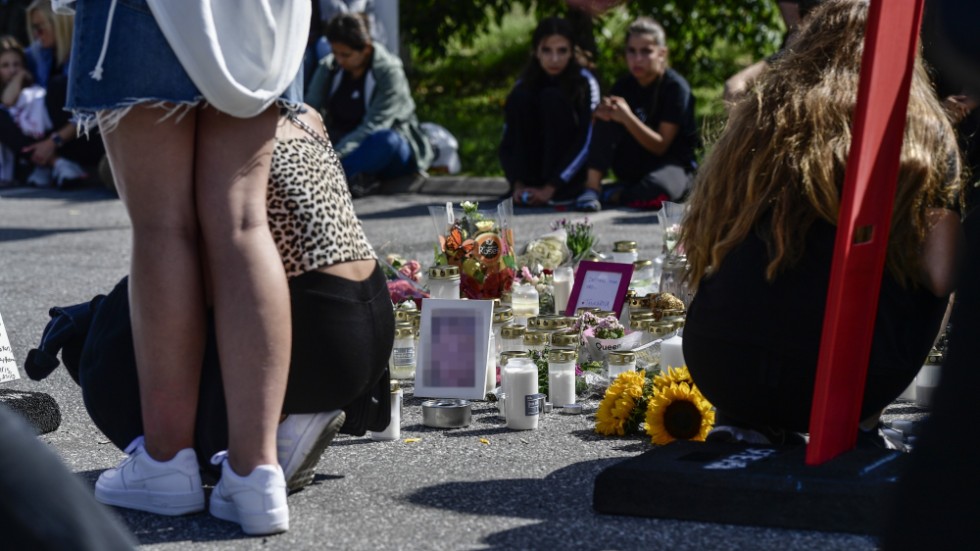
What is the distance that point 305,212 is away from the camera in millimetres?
3064

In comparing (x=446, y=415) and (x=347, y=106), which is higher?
(x=347, y=106)

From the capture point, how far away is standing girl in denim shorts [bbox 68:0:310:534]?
2801 millimetres

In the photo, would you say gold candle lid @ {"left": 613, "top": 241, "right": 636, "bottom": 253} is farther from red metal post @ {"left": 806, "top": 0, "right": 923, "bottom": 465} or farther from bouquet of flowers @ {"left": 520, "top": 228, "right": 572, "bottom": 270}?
red metal post @ {"left": 806, "top": 0, "right": 923, "bottom": 465}

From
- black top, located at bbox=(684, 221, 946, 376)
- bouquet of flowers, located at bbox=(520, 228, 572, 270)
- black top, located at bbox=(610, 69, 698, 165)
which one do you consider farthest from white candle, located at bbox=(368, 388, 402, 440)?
black top, located at bbox=(610, 69, 698, 165)

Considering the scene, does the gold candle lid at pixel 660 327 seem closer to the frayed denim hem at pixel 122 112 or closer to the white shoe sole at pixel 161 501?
the white shoe sole at pixel 161 501

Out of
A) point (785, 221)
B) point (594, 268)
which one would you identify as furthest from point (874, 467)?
point (594, 268)

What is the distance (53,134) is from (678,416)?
27.9 feet

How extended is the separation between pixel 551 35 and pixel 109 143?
256 inches

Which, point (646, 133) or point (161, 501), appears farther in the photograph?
point (646, 133)

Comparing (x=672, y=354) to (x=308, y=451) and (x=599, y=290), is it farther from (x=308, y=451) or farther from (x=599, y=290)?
(x=308, y=451)

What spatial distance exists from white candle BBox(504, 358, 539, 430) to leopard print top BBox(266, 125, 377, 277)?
82 cm

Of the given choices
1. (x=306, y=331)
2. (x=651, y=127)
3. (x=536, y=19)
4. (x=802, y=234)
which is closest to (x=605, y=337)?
(x=802, y=234)

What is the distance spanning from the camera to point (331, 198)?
10.3 ft

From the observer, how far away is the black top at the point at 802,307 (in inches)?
125
